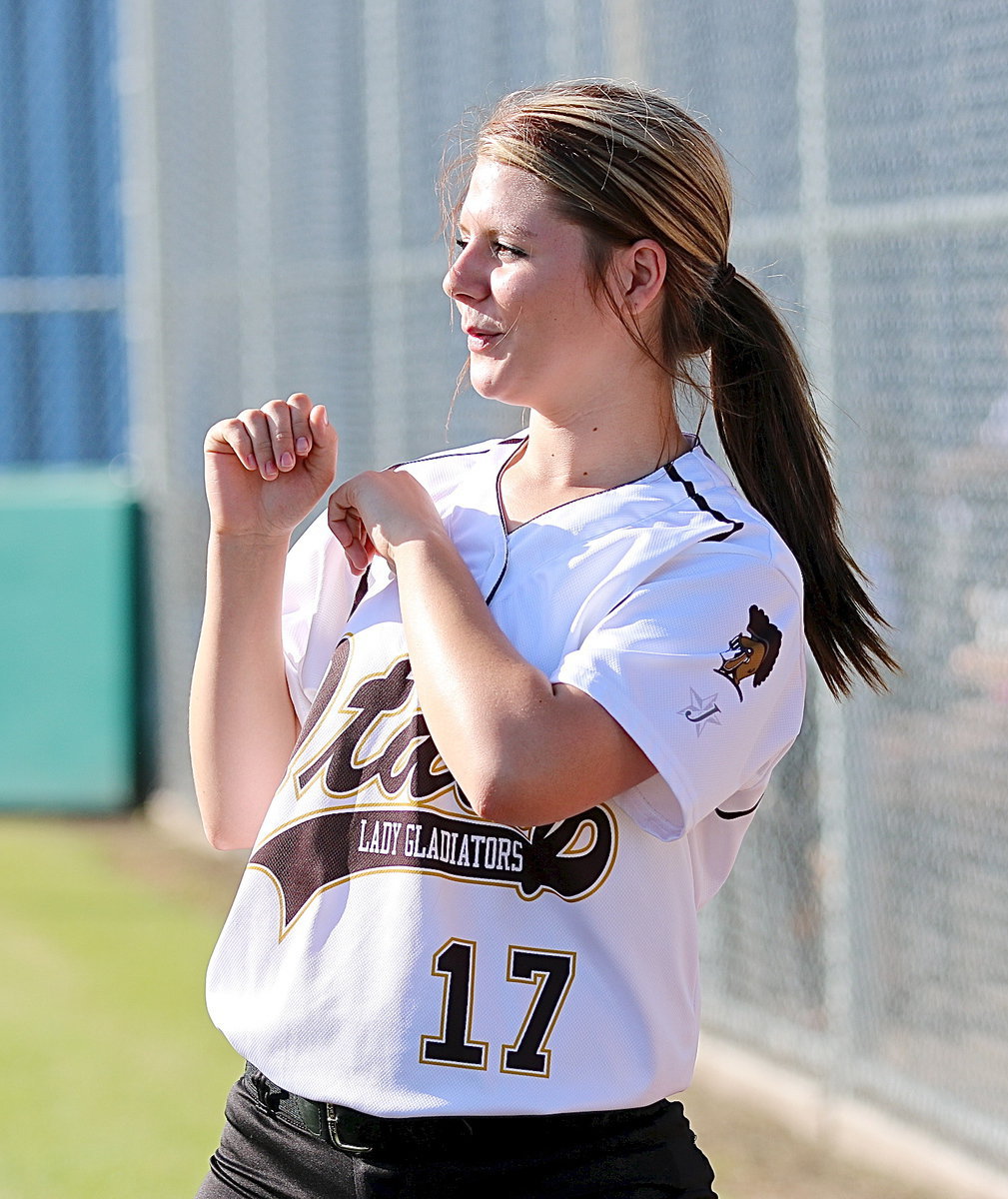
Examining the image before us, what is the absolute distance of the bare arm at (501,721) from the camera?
1.63 meters

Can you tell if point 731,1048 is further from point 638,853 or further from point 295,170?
point 295,170

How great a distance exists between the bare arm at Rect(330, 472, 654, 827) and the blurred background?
5.10 ft

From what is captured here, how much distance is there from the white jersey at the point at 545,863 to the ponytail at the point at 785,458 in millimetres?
117

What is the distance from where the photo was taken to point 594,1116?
174 cm

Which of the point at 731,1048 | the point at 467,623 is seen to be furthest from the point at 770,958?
the point at 467,623

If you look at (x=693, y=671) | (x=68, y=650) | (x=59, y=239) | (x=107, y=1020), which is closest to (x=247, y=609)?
(x=693, y=671)

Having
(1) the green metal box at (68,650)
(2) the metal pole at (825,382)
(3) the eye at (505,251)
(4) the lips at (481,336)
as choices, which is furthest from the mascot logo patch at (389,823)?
(1) the green metal box at (68,650)

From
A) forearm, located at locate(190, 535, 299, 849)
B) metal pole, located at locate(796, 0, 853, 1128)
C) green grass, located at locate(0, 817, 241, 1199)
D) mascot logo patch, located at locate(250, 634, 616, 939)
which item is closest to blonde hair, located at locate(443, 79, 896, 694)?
mascot logo patch, located at locate(250, 634, 616, 939)

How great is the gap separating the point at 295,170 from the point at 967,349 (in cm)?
354

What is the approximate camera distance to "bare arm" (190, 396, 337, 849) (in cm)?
200

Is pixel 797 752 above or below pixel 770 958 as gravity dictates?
above

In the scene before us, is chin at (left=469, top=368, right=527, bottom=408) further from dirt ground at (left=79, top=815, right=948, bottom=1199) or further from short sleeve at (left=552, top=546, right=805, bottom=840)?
dirt ground at (left=79, top=815, right=948, bottom=1199)

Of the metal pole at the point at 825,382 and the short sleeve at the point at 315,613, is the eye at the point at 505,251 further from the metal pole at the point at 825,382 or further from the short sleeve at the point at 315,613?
the metal pole at the point at 825,382

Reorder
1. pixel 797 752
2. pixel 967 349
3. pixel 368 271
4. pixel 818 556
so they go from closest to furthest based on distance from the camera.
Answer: pixel 818 556
pixel 967 349
pixel 797 752
pixel 368 271
